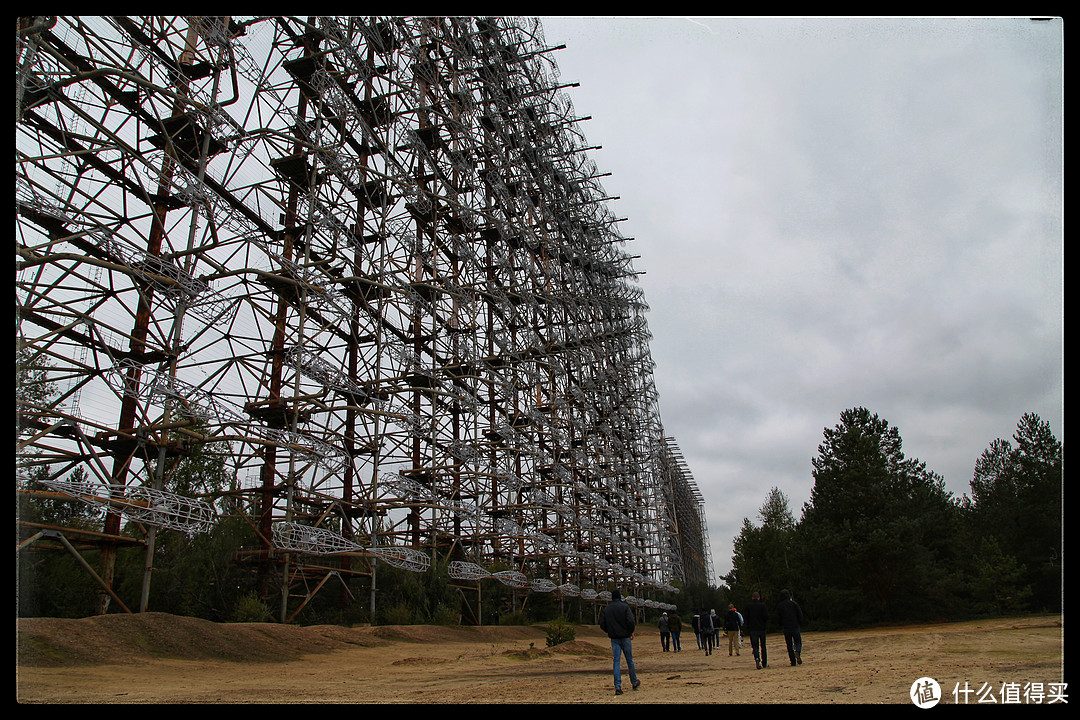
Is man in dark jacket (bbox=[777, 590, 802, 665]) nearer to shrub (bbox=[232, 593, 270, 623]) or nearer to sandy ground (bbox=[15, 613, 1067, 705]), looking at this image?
sandy ground (bbox=[15, 613, 1067, 705])

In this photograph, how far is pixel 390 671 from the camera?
484 inches

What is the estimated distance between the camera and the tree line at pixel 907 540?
29828 millimetres

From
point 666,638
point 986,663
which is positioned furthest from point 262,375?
point 986,663

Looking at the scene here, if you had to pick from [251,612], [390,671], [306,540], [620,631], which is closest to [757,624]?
[620,631]

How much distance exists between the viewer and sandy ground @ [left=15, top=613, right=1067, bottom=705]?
7164 millimetres

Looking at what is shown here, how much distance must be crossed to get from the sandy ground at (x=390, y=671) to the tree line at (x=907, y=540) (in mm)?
16259

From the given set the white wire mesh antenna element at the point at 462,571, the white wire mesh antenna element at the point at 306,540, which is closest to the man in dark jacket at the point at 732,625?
the white wire mesh antenna element at the point at 306,540

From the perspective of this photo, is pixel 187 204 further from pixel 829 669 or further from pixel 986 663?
pixel 986 663

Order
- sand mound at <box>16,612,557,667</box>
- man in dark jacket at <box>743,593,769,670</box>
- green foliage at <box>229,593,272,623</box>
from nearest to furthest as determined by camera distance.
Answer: sand mound at <box>16,612,557,667</box> → man in dark jacket at <box>743,593,769,670</box> → green foliage at <box>229,593,272,623</box>

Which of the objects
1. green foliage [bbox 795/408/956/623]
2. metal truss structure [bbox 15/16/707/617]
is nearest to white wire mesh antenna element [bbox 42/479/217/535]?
metal truss structure [bbox 15/16/707/617]

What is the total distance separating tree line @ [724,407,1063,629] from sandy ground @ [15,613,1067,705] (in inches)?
640

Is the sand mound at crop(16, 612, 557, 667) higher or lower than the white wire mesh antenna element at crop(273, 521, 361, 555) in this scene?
lower
